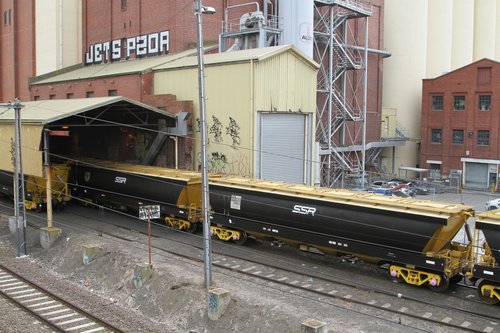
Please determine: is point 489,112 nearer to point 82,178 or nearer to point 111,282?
point 82,178

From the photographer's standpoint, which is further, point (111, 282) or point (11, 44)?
point (11, 44)

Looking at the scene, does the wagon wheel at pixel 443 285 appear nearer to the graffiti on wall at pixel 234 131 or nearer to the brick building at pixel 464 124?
the graffiti on wall at pixel 234 131

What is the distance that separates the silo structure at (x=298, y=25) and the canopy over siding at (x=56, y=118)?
13084 mm

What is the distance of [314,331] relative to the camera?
12.4 metres

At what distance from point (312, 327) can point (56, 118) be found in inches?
653

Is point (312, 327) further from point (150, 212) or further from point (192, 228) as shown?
point (192, 228)

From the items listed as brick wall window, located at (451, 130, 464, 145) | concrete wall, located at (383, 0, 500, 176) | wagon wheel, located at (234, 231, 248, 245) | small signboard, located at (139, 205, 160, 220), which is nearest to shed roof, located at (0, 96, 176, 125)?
small signboard, located at (139, 205, 160, 220)

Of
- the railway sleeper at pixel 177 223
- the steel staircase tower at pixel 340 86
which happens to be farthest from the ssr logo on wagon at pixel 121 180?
the steel staircase tower at pixel 340 86

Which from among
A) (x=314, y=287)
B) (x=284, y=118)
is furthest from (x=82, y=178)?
(x=314, y=287)

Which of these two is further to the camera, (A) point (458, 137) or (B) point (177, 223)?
(A) point (458, 137)

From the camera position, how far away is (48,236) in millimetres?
24188

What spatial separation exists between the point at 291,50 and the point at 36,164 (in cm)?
1514

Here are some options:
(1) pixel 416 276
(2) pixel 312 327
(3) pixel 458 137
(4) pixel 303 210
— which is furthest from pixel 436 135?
(2) pixel 312 327

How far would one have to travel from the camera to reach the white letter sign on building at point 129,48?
41719 millimetres
